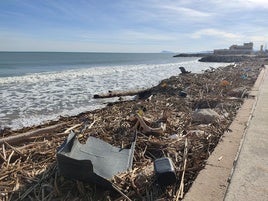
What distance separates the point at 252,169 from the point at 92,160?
2.10 meters

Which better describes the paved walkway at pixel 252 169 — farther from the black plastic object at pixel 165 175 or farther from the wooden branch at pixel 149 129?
the wooden branch at pixel 149 129

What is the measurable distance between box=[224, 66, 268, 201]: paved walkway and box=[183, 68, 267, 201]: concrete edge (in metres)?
0.06

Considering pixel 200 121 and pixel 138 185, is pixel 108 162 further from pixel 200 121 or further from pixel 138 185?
pixel 200 121

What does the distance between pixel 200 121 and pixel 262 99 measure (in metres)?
3.88

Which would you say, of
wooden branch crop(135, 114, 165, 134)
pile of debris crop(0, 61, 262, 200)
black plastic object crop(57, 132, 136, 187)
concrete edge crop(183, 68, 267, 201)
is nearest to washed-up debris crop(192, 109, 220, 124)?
pile of debris crop(0, 61, 262, 200)

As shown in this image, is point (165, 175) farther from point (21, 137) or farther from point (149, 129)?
point (21, 137)

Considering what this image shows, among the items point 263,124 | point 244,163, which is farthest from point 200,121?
point 244,163

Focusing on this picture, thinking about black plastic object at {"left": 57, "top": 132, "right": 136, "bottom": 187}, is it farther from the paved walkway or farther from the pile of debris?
the paved walkway

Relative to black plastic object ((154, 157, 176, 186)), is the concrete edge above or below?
below

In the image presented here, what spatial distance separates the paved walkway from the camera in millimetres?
3448

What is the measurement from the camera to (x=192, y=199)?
11.0ft

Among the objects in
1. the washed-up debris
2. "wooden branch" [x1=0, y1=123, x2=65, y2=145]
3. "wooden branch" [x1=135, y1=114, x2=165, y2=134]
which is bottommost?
"wooden branch" [x1=0, y1=123, x2=65, y2=145]

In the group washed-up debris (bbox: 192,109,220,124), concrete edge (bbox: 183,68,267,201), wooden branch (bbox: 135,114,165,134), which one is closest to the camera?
concrete edge (bbox: 183,68,267,201)

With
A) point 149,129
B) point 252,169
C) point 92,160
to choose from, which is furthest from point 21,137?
point 252,169
